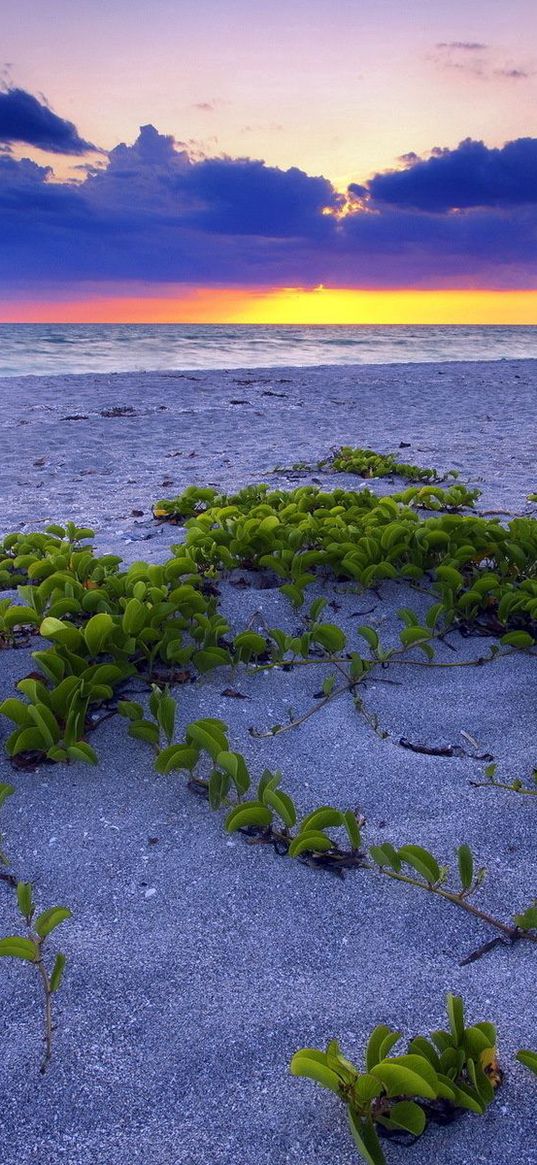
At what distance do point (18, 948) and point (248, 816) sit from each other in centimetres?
56

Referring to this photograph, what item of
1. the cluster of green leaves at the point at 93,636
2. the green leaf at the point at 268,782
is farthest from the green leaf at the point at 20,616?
the green leaf at the point at 268,782

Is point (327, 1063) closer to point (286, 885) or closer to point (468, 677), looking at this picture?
point (286, 885)

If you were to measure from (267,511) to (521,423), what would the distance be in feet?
23.5

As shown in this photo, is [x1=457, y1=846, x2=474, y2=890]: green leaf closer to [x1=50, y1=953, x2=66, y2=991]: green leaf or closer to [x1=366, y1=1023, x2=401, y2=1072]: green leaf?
[x1=366, y1=1023, x2=401, y2=1072]: green leaf

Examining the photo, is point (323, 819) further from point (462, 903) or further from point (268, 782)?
point (462, 903)

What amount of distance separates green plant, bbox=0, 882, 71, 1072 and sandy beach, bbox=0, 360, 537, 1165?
0.03m

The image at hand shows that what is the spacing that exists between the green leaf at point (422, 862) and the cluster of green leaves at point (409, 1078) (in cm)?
33

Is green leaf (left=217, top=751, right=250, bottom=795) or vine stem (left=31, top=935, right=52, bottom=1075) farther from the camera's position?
green leaf (left=217, top=751, right=250, bottom=795)

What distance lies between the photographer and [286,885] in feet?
5.63

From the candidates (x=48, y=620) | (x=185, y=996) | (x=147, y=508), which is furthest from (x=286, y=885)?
(x=147, y=508)

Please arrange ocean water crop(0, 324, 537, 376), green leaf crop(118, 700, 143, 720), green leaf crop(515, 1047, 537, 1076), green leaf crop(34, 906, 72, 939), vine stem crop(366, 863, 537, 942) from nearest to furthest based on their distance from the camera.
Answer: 1. green leaf crop(515, 1047, 537, 1076)
2. green leaf crop(34, 906, 72, 939)
3. vine stem crop(366, 863, 537, 942)
4. green leaf crop(118, 700, 143, 720)
5. ocean water crop(0, 324, 537, 376)

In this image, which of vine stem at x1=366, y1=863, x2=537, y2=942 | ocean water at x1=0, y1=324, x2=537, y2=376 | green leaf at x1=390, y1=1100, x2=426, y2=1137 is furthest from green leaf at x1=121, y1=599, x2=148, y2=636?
ocean water at x1=0, y1=324, x2=537, y2=376

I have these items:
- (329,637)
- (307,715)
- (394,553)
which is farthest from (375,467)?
(307,715)

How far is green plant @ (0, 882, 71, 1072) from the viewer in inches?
53.8
